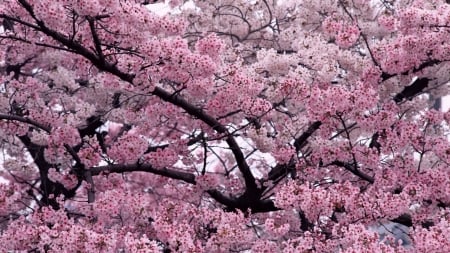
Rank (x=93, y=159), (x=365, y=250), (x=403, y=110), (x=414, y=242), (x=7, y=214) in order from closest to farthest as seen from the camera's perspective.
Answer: (x=365, y=250) → (x=414, y=242) → (x=7, y=214) → (x=93, y=159) → (x=403, y=110)

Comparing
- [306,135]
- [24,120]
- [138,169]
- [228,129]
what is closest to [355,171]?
[306,135]

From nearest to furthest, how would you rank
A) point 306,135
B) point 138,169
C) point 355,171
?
point 355,171
point 138,169
point 306,135

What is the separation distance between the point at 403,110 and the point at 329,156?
6.12ft

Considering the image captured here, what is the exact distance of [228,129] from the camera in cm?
676

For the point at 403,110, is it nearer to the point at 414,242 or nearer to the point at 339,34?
the point at 339,34

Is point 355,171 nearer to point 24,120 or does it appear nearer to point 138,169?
point 138,169

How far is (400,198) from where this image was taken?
5379mm

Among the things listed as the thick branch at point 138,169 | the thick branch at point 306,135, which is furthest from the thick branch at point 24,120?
the thick branch at point 306,135

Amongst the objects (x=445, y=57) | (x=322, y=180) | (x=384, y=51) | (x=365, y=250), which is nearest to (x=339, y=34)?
(x=384, y=51)

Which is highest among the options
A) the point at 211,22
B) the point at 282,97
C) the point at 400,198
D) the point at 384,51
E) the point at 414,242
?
the point at 211,22

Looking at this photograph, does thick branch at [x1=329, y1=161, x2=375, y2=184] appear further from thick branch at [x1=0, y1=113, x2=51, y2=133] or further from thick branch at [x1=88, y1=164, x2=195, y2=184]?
thick branch at [x1=0, y1=113, x2=51, y2=133]

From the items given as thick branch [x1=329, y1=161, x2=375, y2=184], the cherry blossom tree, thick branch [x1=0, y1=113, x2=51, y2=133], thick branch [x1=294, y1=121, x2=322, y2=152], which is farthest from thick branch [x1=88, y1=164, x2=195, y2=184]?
thick branch [x1=329, y1=161, x2=375, y2=184]

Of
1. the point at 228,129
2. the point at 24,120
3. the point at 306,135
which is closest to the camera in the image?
the point at 24,120

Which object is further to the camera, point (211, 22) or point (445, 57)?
point (211, 22)
